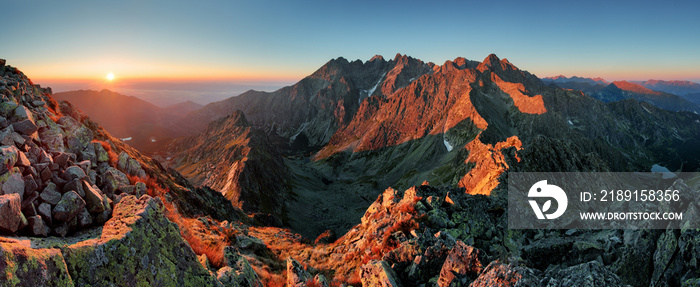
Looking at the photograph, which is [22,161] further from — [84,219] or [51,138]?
[51,138]

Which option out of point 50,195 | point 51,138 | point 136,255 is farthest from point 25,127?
point 136,255

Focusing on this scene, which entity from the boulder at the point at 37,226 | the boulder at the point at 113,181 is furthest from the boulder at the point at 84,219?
the boulder at the point at 113,181

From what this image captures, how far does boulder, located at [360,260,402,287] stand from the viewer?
483 inches

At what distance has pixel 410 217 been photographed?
20.1 meters

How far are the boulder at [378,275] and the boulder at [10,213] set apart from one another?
12.3 metres

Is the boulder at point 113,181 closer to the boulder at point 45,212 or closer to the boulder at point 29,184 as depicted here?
the boulder at point 29,184

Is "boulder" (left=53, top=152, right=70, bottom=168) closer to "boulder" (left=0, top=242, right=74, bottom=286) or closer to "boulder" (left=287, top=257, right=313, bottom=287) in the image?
"boulder" (left=0, top=242, right=74, bottom=286)

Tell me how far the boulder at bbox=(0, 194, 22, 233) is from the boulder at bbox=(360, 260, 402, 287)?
12256 millimetres

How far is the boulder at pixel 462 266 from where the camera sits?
11352mm

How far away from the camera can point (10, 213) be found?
8.02 metres

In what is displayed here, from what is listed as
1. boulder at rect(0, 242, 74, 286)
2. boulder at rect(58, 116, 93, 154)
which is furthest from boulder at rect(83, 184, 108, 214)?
boulder at rect(58, 116, 93, 154)

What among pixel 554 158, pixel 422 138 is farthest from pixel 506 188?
pixel 422 138

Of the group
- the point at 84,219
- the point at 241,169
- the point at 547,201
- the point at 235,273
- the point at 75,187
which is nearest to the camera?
the point at 84,219

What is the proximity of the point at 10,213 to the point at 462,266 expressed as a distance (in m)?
15.0
